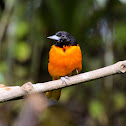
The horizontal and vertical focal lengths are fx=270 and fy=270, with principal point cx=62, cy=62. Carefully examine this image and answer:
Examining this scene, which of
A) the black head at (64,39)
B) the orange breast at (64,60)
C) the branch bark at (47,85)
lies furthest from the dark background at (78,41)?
the branch bark at (47,85)

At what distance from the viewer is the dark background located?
10.1ft

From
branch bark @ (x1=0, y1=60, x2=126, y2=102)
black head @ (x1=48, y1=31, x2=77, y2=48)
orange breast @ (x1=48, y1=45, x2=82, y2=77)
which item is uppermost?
black head @ (x1=48, y1=31, x2=77, y2=48)

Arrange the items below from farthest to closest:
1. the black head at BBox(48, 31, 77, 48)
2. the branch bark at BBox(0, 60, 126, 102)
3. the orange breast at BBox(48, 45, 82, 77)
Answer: the black head at BBox(48, 31, 77, 48) → the orange breast at BBox(48, 45, 82, 77) → the branch bark at BBox(0, 60, 126, 102)

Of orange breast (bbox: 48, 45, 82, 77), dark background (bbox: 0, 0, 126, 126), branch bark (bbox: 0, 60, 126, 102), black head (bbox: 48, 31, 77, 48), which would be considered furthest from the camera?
dark background (bbox: 0, 0, 126, 126)

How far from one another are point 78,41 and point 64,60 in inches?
23.8

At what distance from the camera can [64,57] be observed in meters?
2.75

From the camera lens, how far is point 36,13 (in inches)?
132

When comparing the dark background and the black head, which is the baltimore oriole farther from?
the dark background

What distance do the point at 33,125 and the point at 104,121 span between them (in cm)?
110

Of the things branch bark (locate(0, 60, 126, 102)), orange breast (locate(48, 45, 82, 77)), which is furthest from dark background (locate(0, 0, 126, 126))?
branch bark (locate(0, 60, 126, 102))

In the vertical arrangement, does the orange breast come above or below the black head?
below

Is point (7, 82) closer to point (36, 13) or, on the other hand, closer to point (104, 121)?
point (36, 13)

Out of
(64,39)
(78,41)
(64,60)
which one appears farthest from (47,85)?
(78,41)

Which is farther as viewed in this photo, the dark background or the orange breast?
the dark background
